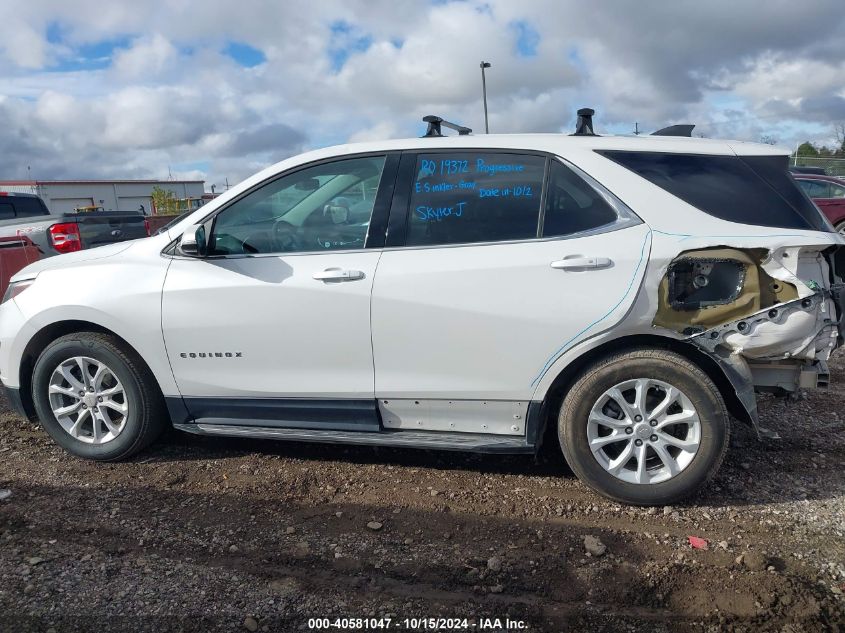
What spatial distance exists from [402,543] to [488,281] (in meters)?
1.33

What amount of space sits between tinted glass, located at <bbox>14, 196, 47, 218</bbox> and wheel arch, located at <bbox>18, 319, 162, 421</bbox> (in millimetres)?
8258

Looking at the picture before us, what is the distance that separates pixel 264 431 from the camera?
12.4 feet

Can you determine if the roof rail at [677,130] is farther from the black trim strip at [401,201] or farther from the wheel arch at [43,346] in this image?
the wheel arch at [43,346]

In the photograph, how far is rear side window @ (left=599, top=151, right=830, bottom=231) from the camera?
328 centimetres

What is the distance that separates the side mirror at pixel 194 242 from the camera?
3658mm

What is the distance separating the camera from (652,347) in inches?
133

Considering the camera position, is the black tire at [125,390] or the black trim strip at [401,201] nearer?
the black trim strip at [401,201]

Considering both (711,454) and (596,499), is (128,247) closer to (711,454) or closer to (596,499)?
(596,499)

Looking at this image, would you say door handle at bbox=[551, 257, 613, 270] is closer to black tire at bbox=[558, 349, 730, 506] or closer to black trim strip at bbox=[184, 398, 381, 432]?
black tire at bbox=[558, 349, 730, 506]

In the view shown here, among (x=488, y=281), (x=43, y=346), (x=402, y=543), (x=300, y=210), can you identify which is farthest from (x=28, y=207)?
(x=402, y=543)

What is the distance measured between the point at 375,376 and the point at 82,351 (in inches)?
70.9

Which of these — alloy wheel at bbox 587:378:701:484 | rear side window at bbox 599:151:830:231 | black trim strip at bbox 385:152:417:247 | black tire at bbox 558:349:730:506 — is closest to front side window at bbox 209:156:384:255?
black trim strip at bbox 385:152:417:247

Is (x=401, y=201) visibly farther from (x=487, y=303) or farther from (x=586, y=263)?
(x=586, y=263)

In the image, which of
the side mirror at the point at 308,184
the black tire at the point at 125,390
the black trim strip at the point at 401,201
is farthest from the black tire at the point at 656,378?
the black tire at the point at 125,390
